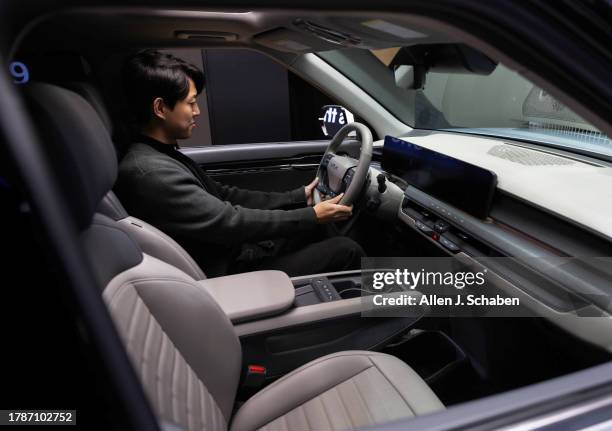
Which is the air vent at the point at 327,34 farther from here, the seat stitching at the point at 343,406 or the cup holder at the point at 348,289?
the seat stitching at the point at 343,406

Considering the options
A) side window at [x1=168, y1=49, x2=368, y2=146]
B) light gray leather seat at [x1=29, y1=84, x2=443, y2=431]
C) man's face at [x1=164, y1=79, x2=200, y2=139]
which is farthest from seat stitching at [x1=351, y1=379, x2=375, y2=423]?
side window at [x1=168, y1=49, x2=368, y2=146]

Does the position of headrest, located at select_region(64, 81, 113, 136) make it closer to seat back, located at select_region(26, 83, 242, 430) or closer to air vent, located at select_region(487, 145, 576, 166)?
seat back, located at select_region(26, 83, 242, 430)

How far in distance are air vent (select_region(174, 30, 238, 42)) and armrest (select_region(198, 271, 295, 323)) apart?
905 mm

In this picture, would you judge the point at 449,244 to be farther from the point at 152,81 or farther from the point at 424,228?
the point at 152,81

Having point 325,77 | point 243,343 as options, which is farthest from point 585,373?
point 325,77

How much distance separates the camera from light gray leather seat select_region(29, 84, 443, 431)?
23.6 inches

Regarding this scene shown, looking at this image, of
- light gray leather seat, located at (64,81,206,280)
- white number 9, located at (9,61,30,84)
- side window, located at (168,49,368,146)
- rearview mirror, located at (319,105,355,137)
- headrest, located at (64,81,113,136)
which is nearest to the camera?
white number 9, located at (9,61,30,84)

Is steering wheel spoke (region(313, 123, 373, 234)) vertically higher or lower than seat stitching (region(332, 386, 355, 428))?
higher

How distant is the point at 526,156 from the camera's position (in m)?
1.45

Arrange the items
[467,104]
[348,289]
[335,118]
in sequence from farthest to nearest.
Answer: [467,104] → [335,118] → [348,289]

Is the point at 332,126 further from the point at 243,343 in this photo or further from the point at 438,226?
the point at 243,343

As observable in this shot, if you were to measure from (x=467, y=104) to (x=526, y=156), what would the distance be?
52.9 inches

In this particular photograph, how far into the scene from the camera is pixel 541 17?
0.53 meters

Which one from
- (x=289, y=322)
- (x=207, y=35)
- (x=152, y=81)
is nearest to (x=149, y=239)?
(x=289, y=322)
